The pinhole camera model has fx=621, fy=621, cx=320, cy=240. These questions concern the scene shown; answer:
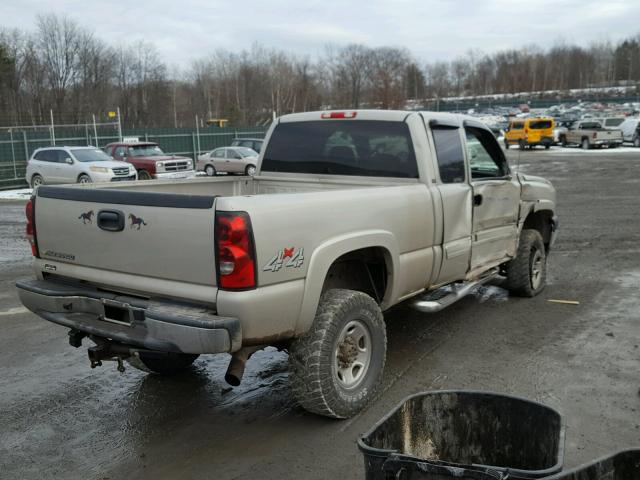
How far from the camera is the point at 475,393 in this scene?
3041 millimetres

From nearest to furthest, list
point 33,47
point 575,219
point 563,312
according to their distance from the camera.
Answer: point 563,312
point 575,219
point 33,47

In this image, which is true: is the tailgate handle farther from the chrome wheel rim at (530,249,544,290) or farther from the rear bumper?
the chrome wheel rim at (530,249,544,290)

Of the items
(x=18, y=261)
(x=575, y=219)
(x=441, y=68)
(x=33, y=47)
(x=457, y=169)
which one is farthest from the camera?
(x=441, y=68)

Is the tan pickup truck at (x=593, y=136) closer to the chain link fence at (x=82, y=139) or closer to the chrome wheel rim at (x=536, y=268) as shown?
the chain link fence at (x=82, y=139)

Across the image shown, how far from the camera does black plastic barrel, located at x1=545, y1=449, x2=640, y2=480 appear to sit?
2.32 metres

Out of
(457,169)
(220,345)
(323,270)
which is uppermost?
(457,169)

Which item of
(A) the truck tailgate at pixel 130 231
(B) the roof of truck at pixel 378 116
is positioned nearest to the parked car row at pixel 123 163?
(B) the roof of truck at pixel 378 116

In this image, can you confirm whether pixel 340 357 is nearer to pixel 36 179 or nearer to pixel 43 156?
pixel 43 156

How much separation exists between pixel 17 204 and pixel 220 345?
19.1 m

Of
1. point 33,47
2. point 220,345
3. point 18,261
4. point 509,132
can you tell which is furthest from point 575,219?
point 33,47

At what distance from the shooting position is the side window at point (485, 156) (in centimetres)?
620

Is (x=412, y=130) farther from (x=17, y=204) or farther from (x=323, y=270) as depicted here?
(x=17, y=204)

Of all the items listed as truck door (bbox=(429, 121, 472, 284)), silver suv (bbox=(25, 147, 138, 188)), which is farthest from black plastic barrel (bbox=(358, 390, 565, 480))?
silver suv (bbox=(25, 147, 138, 188))

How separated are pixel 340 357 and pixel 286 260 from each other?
0.94 meters
